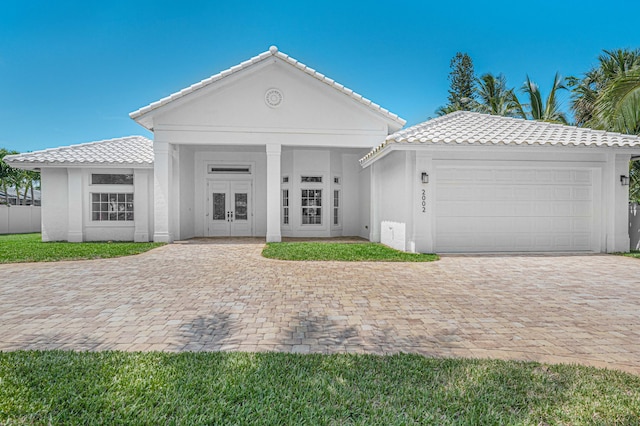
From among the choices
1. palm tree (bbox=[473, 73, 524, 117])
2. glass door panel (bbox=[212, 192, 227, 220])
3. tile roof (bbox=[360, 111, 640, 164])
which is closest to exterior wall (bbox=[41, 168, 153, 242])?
glass door panel (bbox=[212, 192, 227, 220])

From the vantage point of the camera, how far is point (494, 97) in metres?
28.3

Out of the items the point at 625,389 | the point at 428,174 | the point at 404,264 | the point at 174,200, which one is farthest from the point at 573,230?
the point at 174,200

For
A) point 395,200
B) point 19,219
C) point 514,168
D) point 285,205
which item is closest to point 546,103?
→ point 514,168

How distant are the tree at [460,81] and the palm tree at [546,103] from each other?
7004 mm

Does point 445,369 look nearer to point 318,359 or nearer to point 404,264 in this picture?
point 318,359

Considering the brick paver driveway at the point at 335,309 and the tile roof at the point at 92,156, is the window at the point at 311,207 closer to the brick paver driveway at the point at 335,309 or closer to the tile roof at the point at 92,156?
the tile roof at the point at 92,156

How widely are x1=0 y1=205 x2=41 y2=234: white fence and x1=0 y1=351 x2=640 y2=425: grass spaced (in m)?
21.3

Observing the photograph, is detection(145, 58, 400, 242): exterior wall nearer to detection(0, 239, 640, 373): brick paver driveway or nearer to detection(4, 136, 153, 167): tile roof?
detection(4, 136, 153, 167): tile roof

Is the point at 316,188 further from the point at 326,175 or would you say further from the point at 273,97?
the point at 273,97

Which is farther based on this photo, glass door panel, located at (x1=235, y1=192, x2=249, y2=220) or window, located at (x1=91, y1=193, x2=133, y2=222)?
glass door panel, located at (x1=235, y1=192, x2=249, y2=220)

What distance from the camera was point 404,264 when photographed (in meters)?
8.48

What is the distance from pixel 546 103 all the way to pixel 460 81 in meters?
9.21

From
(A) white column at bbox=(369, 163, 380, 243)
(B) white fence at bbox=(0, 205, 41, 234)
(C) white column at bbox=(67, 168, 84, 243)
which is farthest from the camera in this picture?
(B) white fence at bbox=(0, 205, 41, 234)

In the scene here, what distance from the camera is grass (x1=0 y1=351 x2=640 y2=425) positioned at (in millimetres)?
2340
